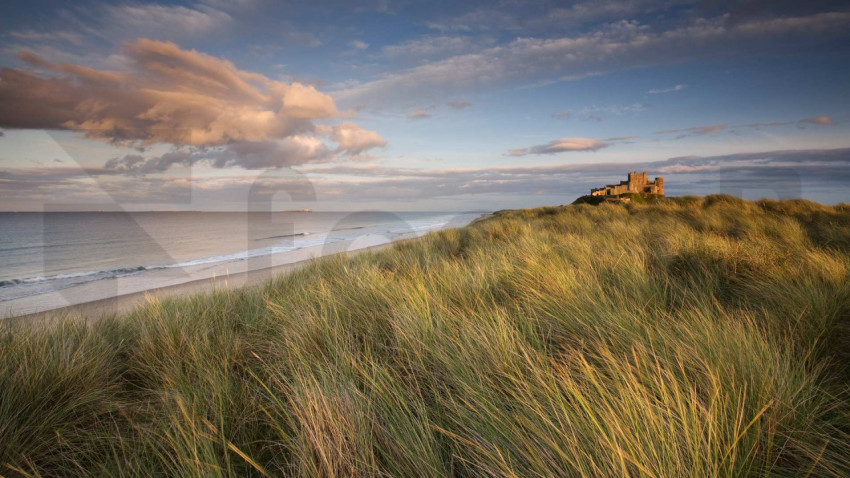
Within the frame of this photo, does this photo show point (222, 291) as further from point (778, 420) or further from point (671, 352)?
point (778, 420)

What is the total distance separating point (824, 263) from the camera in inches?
135

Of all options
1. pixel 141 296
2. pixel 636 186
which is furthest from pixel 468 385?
pixel 636 186

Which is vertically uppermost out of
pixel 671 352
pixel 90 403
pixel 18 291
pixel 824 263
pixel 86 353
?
pixel 824 263

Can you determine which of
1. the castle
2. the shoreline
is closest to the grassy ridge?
the shoreline

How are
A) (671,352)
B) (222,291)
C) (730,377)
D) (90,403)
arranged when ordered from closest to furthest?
(730,377) < (671,352) < (90,403) < (222,291)

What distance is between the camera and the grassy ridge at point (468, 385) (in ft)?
4.28

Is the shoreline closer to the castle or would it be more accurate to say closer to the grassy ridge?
the grassy ridge

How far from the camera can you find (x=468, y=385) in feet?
5.81

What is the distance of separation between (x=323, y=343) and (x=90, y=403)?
142 cm

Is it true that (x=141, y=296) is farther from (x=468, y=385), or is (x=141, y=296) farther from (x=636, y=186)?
(x=636, y=186)

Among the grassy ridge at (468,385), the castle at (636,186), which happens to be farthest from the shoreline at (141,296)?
the castle at (636,186)

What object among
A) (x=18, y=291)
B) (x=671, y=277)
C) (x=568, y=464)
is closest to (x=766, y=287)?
(x=671, y=277)

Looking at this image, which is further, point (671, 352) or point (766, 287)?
point (766, 287)

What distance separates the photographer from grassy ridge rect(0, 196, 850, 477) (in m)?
1.30
